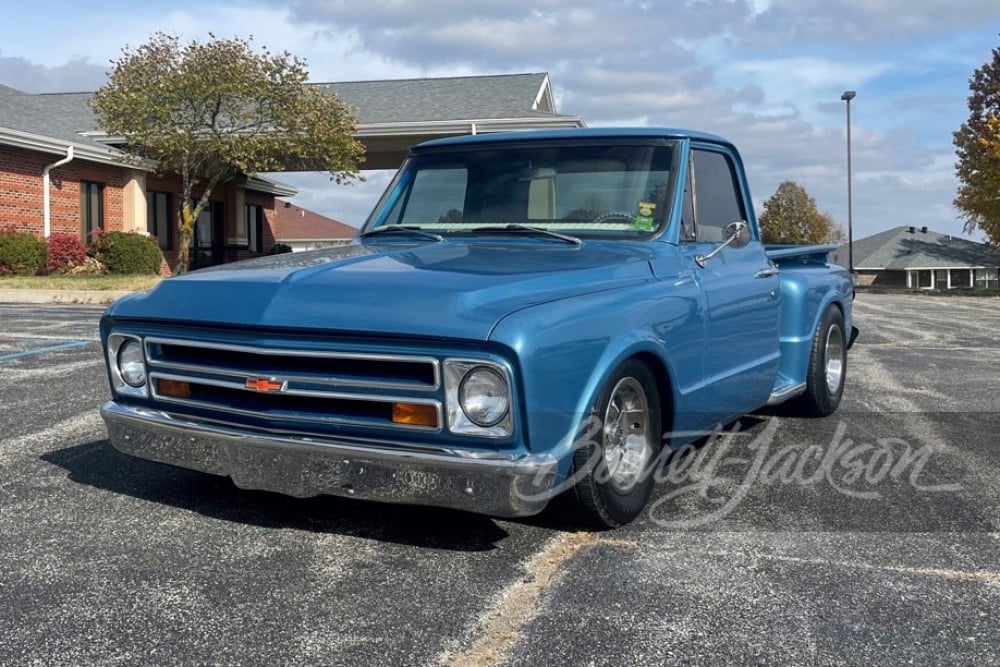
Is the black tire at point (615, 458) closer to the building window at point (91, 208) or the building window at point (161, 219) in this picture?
the building window at point (91, 208)

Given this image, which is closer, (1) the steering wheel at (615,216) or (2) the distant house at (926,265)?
(1) the steering wheel at (615,216)

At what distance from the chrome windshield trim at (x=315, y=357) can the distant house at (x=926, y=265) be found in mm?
59392

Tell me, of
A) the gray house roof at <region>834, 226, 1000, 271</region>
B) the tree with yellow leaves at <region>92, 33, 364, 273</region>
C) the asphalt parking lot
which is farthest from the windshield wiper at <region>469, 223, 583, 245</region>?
the gray house roof at <region>834, 226, 1000, 271</region>

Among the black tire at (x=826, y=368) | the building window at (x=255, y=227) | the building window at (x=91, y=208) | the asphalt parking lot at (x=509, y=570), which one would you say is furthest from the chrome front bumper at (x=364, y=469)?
the building window at (x=255, y=227)

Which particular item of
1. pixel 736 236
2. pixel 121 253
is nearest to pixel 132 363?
pixel 736 236

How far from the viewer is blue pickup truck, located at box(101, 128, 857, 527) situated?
325cm

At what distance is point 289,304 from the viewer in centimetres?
345

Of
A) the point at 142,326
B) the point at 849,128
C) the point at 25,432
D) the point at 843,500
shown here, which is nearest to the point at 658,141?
the point at 843,500

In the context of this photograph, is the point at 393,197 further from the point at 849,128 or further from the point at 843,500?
the point at 849,128

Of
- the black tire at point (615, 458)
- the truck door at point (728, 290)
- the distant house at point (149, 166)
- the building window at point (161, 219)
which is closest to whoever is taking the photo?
the black tire at point (615, 458)

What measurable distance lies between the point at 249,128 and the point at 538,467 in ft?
71.9

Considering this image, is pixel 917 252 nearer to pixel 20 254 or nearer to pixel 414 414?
pixel 20 254

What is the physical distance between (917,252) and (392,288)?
212ft

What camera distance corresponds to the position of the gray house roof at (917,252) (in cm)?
6019
